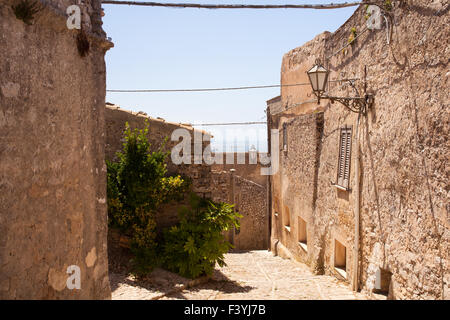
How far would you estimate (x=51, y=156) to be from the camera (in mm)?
3506

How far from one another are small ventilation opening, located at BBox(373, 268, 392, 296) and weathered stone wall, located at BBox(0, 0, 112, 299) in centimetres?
443

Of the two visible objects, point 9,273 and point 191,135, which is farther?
point 191,135

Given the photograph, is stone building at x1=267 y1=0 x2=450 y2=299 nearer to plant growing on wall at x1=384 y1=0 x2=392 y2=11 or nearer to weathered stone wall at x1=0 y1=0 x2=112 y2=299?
plant growing on wall at x1=384 y1=0 x2=392 y2=11

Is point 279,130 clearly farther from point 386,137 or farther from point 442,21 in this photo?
point 442,21

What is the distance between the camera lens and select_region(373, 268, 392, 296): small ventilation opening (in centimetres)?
673

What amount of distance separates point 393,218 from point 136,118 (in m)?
5.95

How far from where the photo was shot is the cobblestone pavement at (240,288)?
24.5 feet

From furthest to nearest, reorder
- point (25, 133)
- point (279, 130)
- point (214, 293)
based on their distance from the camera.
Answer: point (279, 130) → point (214, 293) → point (25, 133)

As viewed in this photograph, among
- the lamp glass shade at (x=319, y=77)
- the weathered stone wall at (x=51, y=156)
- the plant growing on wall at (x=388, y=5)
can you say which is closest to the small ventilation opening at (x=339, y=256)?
the lamp glass shade at (x=319, y=77)

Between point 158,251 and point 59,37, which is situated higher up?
point 59,37

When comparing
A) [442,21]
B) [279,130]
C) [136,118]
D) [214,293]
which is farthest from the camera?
[279,130]

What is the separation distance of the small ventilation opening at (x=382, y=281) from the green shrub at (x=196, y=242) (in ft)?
10.3
